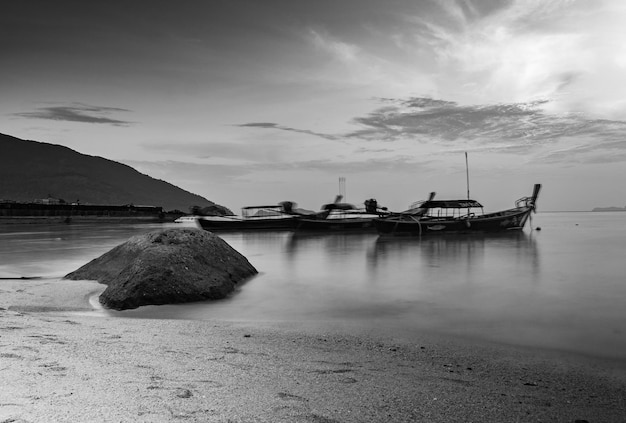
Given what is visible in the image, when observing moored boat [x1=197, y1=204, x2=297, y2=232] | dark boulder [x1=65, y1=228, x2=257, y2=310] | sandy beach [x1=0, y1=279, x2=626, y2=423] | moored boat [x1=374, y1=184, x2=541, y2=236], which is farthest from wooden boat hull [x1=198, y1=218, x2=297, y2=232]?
sandy beach [x1=0, y1=279, x2=626, y2=423]

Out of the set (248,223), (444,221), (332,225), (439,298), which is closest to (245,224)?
(248,223)

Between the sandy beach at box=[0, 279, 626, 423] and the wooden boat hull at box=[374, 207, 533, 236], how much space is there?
38663mm

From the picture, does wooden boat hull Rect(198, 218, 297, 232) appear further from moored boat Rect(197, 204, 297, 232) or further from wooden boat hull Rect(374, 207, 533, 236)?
wooden boat hull Rect(374, 207, 533, 236)

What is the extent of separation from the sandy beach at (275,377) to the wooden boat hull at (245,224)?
52979mm

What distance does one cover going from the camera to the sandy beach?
141 inches

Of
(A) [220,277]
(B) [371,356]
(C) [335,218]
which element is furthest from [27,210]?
(B) [371,356]

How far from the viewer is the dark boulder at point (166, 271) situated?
8.95 m

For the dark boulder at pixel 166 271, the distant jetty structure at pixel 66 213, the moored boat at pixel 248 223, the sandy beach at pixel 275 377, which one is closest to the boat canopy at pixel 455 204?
the moored boat at pixel 248 223

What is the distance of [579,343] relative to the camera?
25.1ft

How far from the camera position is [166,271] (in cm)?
927

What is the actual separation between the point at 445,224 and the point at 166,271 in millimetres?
40750

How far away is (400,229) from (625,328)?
122 ft

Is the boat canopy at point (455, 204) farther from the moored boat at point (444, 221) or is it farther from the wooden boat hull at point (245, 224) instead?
the wooden boat hull at point (245, 224)

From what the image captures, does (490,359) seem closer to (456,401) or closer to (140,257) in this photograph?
(456,401)
